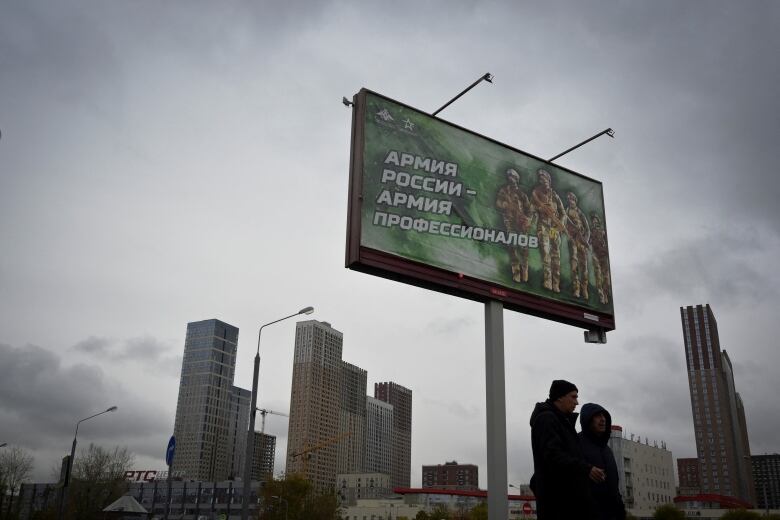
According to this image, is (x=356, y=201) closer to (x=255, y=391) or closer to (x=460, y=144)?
(x=460, y=144)

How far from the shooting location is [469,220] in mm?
15062

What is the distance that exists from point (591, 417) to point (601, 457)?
39cm

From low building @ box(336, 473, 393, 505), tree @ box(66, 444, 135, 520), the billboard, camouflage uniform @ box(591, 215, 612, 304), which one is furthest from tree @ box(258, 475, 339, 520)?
low building @ box(336, 473, 393, 505)

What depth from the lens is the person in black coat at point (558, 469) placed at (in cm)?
586

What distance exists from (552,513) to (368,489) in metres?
170

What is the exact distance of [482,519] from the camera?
7469 cm

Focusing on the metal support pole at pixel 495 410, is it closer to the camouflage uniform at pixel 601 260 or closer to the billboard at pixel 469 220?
the billboard at pixel 469 220

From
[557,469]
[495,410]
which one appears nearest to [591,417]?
[557,469]

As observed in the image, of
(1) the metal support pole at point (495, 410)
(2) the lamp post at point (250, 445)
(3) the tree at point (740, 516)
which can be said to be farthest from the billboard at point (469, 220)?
(3) the tree at point (740, 516)

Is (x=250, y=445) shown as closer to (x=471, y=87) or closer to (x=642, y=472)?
(x=471, y=87)

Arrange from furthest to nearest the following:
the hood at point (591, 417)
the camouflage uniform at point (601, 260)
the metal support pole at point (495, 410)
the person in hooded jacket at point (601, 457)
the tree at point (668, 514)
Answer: the tree at point (668, 514), the camouflage uniform at point (601, 260), the metal support pole at point (495, 410), the hood at point (591, 417), the person in hooded jacket at point (601, 457)

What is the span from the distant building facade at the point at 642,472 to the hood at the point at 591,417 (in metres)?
89.2

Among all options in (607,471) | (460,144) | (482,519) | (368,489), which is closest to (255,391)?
(460,144)

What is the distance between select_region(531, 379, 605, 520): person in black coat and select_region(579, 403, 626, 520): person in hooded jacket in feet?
0.73
